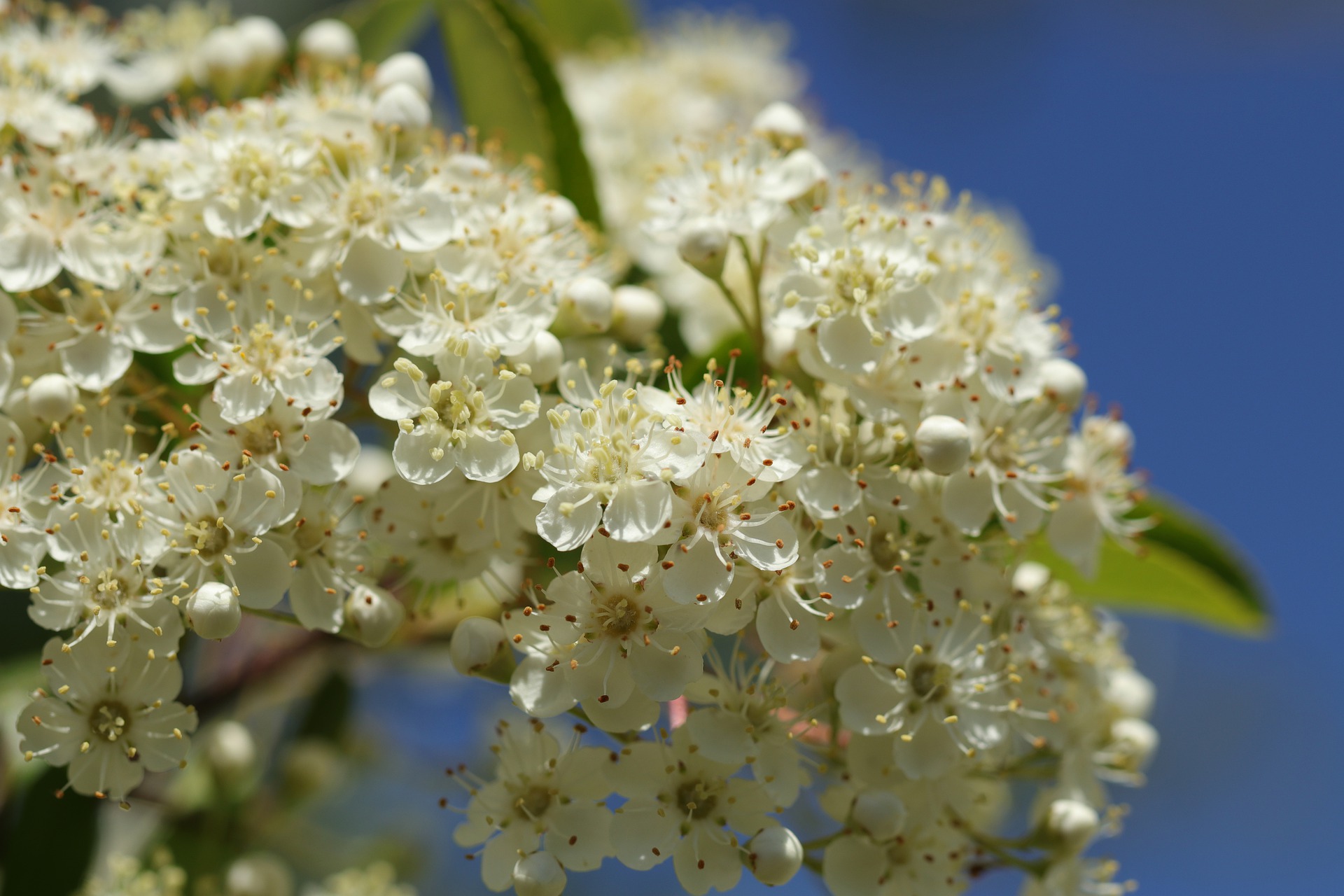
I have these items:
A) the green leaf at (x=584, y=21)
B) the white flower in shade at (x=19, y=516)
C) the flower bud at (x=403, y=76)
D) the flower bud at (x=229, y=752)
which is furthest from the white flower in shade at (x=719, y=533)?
the green leaf at (x=584, y=21)

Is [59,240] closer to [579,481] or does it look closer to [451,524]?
[451,524]

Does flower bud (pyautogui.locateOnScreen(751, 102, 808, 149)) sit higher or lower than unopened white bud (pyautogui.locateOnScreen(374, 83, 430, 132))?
higher

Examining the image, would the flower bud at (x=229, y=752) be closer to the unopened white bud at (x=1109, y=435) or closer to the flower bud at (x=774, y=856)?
the flower bud at (x=774, y=856)

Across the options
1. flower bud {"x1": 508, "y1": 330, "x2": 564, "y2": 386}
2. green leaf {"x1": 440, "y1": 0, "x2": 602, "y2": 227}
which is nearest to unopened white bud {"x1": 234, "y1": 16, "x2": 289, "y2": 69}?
green leaf {"x1": 440, "y1": 0, "x2": 602, "y2": 227}

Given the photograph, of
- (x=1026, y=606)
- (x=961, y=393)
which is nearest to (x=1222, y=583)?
(x=1026, y=606)

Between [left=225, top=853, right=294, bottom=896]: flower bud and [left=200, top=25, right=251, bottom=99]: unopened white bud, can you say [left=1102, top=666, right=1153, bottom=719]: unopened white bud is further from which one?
[left=200, top=25, right=251, bottom=99]: unopened white bud

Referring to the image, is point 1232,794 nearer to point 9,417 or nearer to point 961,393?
point 961,393

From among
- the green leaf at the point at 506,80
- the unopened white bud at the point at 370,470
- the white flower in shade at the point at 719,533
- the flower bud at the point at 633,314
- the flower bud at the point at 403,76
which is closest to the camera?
the white flower in shade at the point at 719,533

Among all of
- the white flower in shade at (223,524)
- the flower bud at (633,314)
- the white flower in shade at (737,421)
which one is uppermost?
the white flower in shade at (737,421)
